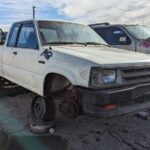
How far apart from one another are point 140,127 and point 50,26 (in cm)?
244

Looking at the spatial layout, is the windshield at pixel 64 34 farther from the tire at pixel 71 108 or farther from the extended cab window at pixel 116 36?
the extended cab window at pixel 116 36

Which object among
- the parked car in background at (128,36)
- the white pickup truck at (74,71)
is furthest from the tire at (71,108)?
the parked car in background at (128,36)

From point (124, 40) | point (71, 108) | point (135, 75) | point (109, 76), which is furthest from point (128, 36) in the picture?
point (109, 76)

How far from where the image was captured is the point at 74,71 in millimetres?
3805

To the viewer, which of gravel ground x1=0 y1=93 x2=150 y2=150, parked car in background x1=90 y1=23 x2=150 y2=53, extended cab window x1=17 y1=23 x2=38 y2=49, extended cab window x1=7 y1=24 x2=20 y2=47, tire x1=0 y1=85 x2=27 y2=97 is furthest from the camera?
parked car in background x1=90 y1=23 x2=150 y2=53

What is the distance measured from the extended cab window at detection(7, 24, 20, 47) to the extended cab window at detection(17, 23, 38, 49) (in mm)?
241

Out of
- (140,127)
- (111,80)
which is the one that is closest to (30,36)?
(111,80)

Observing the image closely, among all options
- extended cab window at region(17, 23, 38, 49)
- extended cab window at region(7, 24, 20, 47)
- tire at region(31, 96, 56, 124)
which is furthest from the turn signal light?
extended cab window at region(7, 24, 20, 47)

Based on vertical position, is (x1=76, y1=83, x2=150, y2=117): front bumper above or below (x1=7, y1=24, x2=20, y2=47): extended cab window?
below

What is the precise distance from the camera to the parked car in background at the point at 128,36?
8891mm

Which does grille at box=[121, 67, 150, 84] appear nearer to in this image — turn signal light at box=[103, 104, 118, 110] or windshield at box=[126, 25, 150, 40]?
turn signal light at box=[103, 104, 118, 110]

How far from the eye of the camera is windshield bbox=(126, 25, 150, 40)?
358 inches

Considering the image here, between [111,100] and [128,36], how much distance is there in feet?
19.3

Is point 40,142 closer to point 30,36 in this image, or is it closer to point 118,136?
point 118,136
